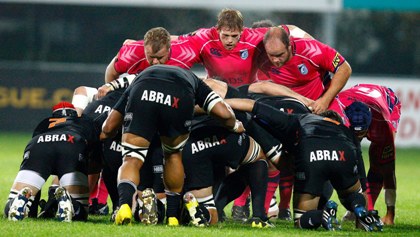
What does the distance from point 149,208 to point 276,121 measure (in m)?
1.38

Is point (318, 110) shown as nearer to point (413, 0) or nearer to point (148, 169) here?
point (148, 169)

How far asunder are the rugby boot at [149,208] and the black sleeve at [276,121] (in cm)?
126

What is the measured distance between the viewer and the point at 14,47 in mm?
22672

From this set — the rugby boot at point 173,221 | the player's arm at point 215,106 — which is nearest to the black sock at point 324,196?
the player's arm at point 215,106

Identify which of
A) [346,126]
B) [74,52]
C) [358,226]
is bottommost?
[358,226]

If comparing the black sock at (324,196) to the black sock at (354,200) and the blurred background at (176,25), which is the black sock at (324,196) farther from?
the blurred background at (176,25)

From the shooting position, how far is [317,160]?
9.15 m

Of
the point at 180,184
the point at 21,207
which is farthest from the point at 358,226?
the point at 21,207

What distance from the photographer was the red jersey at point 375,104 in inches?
420

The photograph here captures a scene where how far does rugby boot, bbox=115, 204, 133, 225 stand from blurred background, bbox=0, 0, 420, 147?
12.8m

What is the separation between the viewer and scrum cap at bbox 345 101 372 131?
10.0 meters

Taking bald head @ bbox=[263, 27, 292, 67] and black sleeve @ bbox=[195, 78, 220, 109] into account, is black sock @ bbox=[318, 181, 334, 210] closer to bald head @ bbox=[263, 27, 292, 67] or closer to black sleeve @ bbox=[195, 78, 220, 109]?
bald head @ bbox=[263, 27, 292, 67]

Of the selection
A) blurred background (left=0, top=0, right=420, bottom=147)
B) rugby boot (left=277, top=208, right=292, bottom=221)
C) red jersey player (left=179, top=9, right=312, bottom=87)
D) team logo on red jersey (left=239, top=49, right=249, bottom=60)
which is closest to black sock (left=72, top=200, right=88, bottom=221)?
rugby boot (left=277, top=208, right=292, bottom=221)

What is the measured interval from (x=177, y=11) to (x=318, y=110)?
42.0 feet
